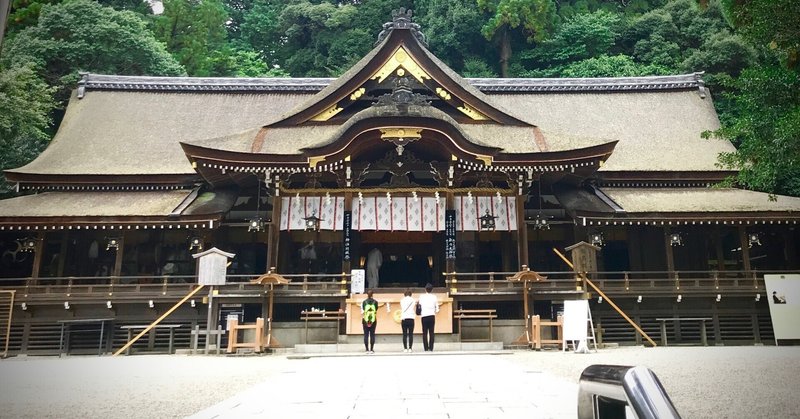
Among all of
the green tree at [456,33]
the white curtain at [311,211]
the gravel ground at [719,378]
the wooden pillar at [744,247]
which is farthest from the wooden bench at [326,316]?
the green tree at [456,33]

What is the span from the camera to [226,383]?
7.34 metres

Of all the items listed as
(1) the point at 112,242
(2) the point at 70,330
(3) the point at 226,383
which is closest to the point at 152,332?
(2) the point at 70,330

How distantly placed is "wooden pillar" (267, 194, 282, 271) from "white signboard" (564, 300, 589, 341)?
7.48m

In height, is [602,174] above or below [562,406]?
above

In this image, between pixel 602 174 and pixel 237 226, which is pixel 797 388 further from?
pixel 237 226

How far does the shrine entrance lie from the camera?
1723 cm

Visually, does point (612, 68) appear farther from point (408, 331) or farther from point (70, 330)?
point (70, 330)

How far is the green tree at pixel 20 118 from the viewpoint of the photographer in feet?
57.2

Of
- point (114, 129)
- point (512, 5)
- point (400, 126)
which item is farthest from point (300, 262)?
point (512, 5)

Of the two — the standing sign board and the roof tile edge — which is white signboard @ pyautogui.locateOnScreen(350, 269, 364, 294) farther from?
the roof tile edge

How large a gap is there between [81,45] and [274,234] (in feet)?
63.0

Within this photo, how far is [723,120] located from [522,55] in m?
15.4

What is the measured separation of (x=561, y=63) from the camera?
126 ft

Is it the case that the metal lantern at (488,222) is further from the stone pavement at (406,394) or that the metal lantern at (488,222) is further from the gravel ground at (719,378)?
the stone pavement at (406,394)
